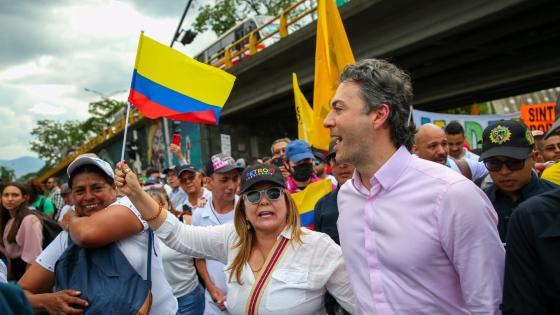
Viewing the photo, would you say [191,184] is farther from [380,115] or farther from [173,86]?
[380,115]

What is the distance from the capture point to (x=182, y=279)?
4.32 meters

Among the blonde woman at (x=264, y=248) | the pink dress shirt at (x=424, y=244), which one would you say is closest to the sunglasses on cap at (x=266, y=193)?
the blonde woman at (x=264, y=248)

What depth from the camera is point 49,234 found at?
5.56m

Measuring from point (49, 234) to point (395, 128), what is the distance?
4838mm

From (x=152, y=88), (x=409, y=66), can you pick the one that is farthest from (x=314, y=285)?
(x=409, y=66)

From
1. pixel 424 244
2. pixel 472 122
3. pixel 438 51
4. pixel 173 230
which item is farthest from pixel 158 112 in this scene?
pixel 438 51

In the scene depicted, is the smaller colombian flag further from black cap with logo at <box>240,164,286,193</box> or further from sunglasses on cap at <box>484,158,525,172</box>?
sunglasses on cap at <box>484,158,525,172</box>

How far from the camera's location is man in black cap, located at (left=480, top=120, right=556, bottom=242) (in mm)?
2986

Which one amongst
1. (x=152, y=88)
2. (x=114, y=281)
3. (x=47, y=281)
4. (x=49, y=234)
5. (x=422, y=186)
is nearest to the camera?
(x=422, y=186)

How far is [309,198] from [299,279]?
2002 mm

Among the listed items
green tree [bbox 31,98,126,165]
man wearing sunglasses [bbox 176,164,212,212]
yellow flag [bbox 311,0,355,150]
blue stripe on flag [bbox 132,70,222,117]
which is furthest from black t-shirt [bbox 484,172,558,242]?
green tree [bbox 31,98,126,165]

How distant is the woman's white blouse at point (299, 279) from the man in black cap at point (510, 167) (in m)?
1.15

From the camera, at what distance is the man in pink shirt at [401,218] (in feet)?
5.87

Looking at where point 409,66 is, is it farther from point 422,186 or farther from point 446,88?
point 422,186
